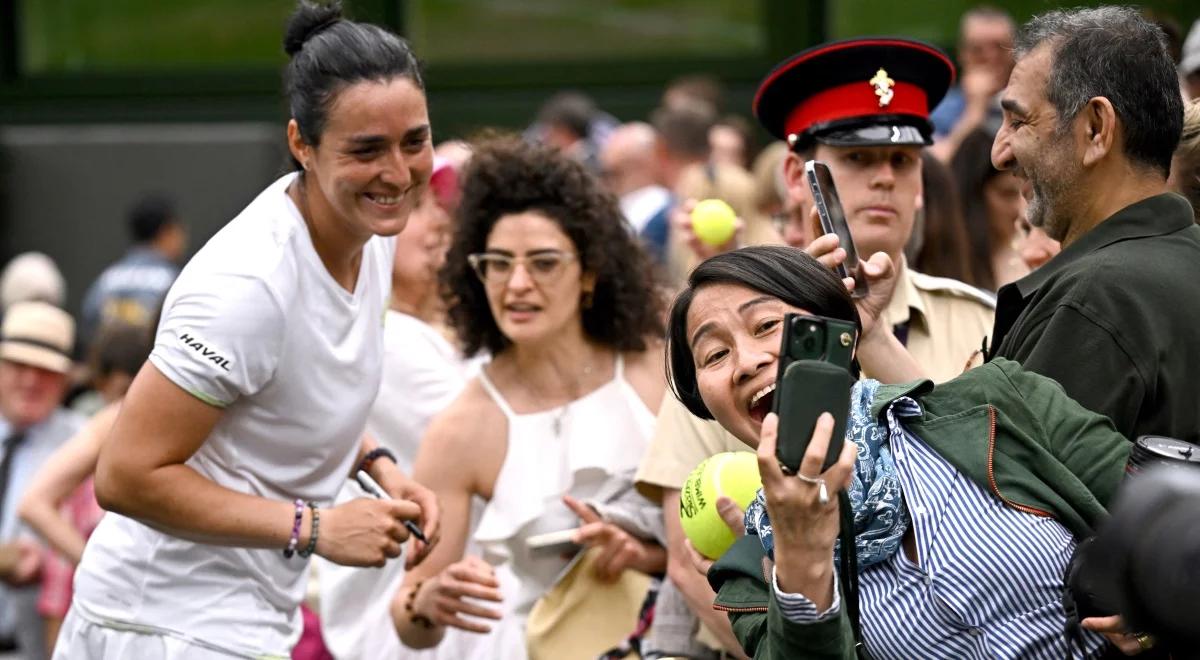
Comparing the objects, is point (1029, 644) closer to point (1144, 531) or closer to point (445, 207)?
point (1144, 531)

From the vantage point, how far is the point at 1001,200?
507 cm

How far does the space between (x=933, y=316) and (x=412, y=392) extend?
1.62 metres

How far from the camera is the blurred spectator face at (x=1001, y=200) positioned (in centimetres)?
506

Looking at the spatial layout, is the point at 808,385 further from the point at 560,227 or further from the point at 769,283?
the point at 560,227

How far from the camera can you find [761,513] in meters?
2.46

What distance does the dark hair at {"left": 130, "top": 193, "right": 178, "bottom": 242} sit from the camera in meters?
9.50

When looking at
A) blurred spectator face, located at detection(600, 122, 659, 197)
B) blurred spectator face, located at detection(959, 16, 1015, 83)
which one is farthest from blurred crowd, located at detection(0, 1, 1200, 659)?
blurred spectator face, located at detection(600, 122, 659, 197)

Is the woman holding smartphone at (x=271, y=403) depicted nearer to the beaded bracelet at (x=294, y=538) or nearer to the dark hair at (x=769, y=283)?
the beaded bracelet at (x=294, y=538)

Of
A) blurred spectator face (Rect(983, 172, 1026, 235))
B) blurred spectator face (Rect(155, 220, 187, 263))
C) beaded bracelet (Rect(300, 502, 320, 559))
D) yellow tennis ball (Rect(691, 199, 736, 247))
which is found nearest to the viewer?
beaded bracelet (Rect(300, 502, 320, 559))

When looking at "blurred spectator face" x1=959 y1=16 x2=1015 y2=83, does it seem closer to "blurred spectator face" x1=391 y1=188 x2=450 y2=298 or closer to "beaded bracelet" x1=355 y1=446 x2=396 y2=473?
"blurred spectator face" x1=391 y1=188 x2=450 y2=298

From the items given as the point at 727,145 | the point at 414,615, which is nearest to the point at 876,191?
the point at 414,615

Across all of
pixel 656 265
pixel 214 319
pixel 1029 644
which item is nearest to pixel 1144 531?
pixel 1029 644

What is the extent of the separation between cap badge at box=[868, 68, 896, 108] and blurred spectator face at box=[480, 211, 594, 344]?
100 cm

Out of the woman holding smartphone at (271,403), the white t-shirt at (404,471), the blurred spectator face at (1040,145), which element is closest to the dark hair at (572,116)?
the white t-shirt at (404,471)
